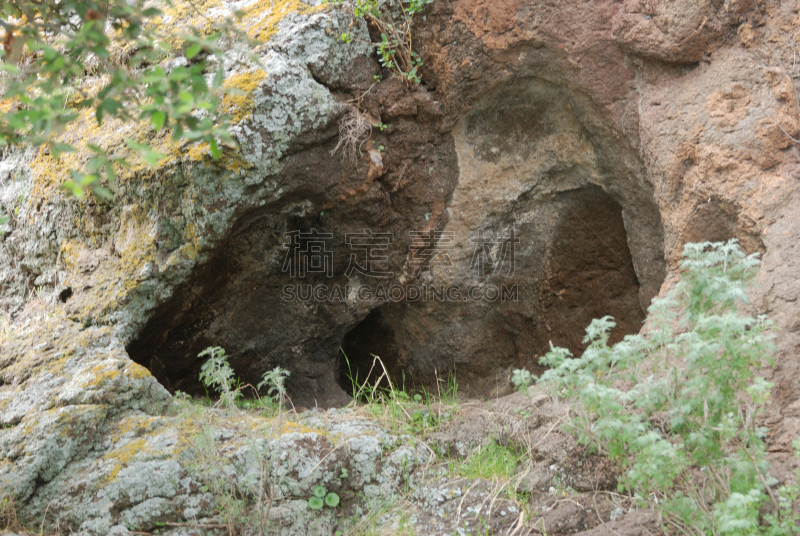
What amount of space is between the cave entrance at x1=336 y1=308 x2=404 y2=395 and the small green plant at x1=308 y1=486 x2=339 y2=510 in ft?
7.37

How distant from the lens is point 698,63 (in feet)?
10.5

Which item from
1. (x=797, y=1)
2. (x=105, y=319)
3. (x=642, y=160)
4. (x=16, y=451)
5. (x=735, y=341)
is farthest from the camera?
(x=642, y=160)

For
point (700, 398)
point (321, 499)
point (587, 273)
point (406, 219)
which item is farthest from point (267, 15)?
point (700, 398)

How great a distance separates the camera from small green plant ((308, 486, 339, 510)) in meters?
2.58

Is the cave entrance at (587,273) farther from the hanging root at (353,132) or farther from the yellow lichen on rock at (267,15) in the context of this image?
the yellow lichen on rock at (267,15)

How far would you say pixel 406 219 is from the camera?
413 centimetres

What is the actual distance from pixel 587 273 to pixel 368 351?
6.14 feet

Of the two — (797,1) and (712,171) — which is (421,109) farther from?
(797,1)

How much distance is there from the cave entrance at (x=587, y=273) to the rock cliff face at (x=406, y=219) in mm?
16

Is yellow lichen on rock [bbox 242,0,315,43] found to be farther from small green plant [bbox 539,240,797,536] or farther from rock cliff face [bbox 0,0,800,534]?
small green plant [bbox 539,240,797,536]

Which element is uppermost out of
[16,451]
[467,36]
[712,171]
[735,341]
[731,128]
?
[467,36]

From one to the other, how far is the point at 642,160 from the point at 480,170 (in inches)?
42.1

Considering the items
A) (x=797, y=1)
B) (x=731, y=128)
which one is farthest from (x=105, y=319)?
(x=797, y=1)

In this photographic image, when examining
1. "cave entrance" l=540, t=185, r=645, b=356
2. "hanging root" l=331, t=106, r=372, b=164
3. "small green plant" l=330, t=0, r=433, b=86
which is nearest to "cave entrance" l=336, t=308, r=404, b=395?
"cave entrance" l=540, t=185, r=645, b=356
